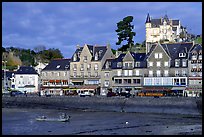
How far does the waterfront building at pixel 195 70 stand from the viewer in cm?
4975

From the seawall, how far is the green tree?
2759 cm

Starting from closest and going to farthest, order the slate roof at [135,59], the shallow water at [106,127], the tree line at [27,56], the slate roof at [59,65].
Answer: the shallow water at [106,127] < the slate roof at [135,59] < the slate roof at [59,65] < the tree line at [27,56]

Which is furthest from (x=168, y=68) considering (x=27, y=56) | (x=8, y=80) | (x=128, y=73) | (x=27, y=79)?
(x=27, y=56)

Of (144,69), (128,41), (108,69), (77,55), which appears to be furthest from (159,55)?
(128,41)

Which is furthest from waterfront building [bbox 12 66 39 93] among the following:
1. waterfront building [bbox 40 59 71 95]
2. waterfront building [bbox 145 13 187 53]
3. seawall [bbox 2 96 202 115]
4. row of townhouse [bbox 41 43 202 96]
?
waterfront building [bbox 145 13 187 53]

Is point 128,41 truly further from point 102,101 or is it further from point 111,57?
point 102,101

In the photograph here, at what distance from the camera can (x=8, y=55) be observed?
9812cm

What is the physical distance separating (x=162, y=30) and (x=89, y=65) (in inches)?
1066

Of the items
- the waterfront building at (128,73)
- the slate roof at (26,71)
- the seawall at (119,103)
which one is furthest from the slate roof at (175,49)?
the slate roof at (26,71)

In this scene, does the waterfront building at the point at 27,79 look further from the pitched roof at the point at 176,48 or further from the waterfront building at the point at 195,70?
the waterfront building at the point at 195,70

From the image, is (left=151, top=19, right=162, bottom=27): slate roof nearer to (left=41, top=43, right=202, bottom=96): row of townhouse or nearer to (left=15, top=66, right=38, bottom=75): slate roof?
(left=41, top=43, right=202, bottom=96): row of townhouse

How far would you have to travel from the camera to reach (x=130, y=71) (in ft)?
179

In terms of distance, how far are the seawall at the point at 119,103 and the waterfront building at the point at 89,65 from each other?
1311 centimetres

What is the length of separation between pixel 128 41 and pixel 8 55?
132 feet
